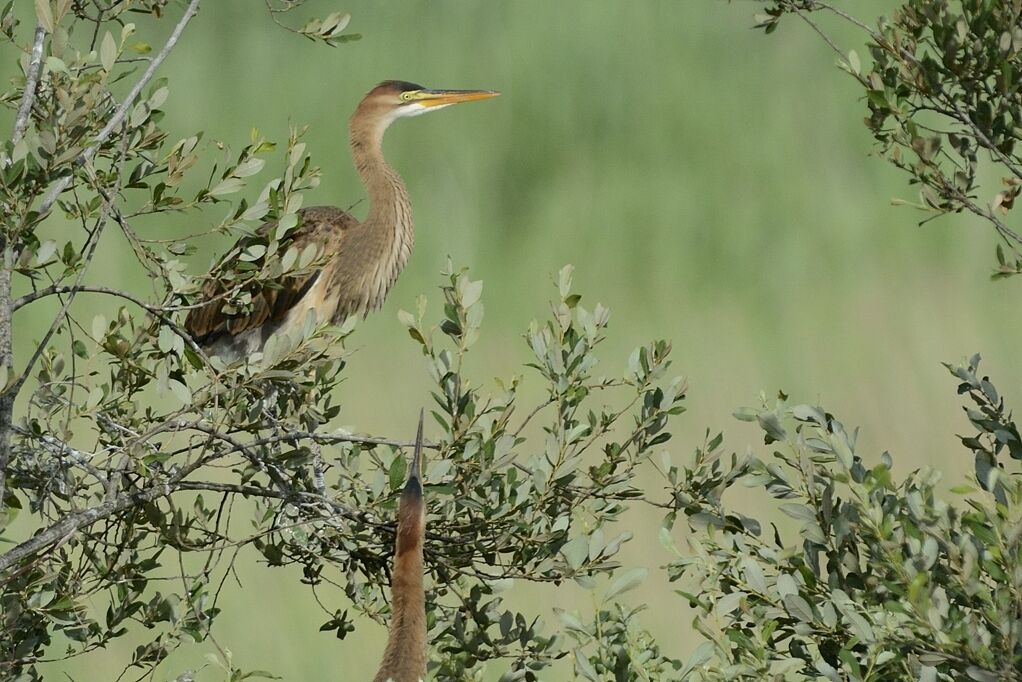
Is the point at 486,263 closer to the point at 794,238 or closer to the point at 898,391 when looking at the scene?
the point at 794,238

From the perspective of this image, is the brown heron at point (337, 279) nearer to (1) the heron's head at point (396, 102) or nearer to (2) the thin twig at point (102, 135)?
(1) the heron's head at point (396, 102)

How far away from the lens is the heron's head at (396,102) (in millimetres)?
5098

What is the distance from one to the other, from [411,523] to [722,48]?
6.20 m

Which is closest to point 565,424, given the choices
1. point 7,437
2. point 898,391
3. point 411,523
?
point 411,523

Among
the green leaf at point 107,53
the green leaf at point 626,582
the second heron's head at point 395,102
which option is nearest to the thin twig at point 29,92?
the green leaf at point 107,53

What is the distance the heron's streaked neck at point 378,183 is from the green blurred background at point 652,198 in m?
1.11

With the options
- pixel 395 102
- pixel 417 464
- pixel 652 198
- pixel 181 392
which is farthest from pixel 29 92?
pixel 652 198

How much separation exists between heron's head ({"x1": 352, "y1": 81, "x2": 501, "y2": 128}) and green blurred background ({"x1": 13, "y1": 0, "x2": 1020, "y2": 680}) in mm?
1252

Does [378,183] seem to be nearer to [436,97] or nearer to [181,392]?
[436,97]

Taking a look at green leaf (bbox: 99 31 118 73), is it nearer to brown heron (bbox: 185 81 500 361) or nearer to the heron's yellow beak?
brown heron (bbox: 185 81 500 361)

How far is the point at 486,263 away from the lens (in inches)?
282

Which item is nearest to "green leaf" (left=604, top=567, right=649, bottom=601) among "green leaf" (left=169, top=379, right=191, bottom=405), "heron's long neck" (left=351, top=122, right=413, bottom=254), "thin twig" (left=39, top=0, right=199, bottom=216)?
"green leaf" (left=169, top=379, right=191, bottom=405)

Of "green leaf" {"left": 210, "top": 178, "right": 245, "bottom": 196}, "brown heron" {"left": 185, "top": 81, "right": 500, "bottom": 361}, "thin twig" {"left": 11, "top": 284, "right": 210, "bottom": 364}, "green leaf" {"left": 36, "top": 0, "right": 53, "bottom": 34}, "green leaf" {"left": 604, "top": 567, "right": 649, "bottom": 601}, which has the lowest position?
"green leaf" {"left": 604, "top": 567, "right": 649, "bottom": 601}

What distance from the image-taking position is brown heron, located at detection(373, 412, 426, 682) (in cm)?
216
